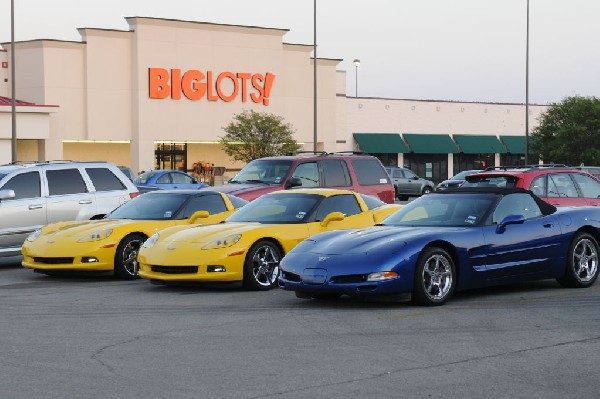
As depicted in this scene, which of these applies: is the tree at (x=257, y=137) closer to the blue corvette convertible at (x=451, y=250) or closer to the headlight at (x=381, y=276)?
the blue corvette convertible at (x=451, y=250)

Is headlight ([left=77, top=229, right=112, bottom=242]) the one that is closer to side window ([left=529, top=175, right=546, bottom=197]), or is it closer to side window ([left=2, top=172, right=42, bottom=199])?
side window ([left=2, top=172, right=42, bottom=199])

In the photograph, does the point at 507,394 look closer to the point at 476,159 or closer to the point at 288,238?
the point at 288,238

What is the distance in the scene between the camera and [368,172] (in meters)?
23.6

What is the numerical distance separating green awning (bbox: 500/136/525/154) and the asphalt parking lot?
66.8 m

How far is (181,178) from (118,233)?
24412 millimetres

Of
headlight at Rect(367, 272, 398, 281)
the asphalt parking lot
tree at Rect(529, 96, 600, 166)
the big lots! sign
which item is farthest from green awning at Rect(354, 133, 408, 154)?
headlight at Rect(367, 272, 398, 281)

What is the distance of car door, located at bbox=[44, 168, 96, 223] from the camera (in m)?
19.9

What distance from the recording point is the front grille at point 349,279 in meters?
12.5

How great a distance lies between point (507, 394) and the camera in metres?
7.84

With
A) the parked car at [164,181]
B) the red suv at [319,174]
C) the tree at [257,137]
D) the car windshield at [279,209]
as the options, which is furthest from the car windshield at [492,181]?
the tree at [257,137]

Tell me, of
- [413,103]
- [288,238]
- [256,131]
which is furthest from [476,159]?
[288,238]

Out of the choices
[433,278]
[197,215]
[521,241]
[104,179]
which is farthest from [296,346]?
[104,179]

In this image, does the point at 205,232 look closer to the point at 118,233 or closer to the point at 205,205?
the point at 118,233

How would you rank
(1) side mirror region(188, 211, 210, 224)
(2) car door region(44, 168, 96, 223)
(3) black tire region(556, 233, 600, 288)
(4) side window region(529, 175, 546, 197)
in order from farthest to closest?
(2) car door region(44, 168, 96, 223), (4) side window region(529, 175, 546, 197), (1) side mirror region(188, 211, 210, 224), (3) black tire region(556, 233, 600, 288)
